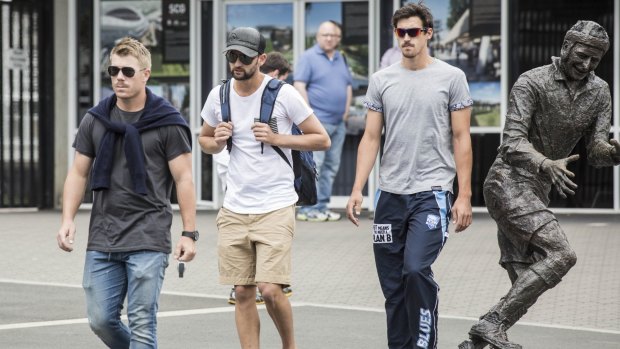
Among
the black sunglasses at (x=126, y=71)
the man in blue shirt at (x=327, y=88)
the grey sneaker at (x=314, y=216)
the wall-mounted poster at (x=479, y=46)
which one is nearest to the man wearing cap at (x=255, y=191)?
the black sunglasses at (x=126, y=71)

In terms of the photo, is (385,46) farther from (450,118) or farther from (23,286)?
(450,118)

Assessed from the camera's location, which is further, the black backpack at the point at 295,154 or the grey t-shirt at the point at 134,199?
the black backpack at the point at 295,154

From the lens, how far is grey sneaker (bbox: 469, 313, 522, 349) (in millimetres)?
7193

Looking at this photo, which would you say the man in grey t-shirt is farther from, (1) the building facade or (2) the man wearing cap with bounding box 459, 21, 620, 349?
(1) the building facade

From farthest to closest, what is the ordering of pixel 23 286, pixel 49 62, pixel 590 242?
pixel 49 62, pixel 590 242, pixel 23 286

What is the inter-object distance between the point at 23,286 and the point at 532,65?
725 centimetres

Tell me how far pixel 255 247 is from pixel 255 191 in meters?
0.30

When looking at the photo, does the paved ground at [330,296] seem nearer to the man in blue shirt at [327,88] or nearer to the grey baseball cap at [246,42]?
the man in blue shirt at [327,88]

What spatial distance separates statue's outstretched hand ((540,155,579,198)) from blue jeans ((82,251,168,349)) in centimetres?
189

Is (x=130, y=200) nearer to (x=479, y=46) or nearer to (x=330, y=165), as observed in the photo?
(x=330, y=165)

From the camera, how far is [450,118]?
7.25m

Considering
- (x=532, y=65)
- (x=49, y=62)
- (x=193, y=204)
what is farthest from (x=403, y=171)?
(x=49, y=62)

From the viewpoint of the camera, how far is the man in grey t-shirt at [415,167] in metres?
7.09

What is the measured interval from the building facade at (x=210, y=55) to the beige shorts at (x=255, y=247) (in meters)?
9.14
